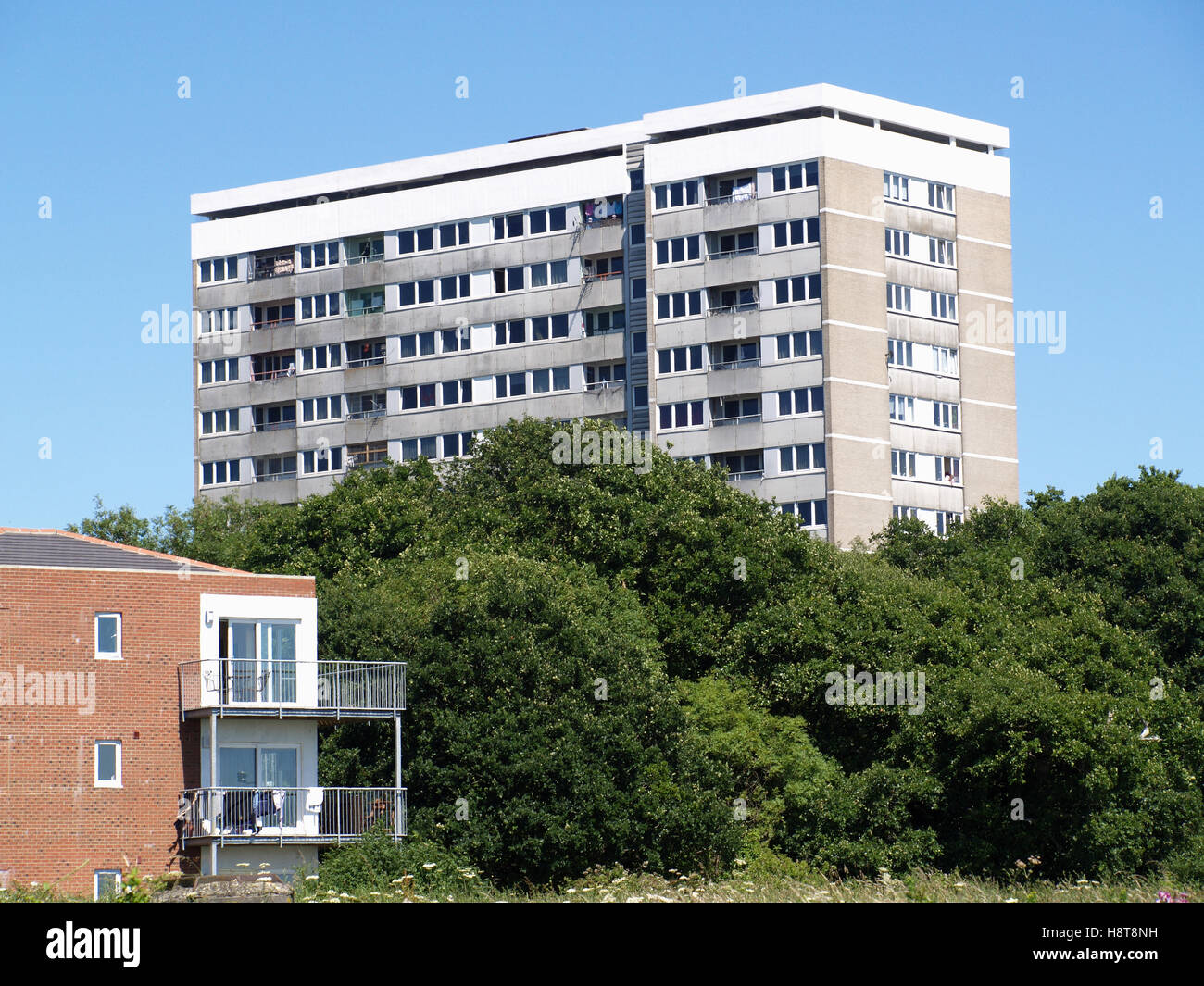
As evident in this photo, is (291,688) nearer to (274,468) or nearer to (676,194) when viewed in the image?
(676,194)

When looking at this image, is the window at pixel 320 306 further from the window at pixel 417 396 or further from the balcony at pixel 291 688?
the balcony at pixel 291 688

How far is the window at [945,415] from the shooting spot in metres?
103

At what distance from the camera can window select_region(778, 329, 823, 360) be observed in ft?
324

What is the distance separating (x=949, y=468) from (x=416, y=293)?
34346 millimetres

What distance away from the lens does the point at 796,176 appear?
9975cm

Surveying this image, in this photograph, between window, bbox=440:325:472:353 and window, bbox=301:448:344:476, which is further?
window, bbox=301:448:344:476

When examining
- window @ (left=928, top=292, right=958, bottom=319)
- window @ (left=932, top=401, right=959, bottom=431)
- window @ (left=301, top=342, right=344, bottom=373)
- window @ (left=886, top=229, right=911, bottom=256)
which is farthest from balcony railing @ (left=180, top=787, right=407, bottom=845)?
window @ (left=301, top=342, right=344, bottom=373)

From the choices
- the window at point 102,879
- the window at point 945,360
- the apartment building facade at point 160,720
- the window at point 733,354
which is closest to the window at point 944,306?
the window at point 945,360

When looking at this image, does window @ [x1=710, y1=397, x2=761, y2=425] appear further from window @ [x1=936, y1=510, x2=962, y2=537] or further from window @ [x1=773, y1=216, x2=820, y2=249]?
window @ [x1=936, y1=510, x2=962, y2=537]

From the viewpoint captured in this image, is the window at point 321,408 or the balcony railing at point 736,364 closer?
the balcony railing at point 736,364

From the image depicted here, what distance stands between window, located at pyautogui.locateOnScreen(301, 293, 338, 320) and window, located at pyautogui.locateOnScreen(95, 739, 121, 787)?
2899 inches

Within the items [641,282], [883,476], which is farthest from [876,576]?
[641,282]

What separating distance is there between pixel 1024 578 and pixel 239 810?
104 feet

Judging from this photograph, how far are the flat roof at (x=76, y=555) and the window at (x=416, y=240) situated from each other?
6617 centimetres
